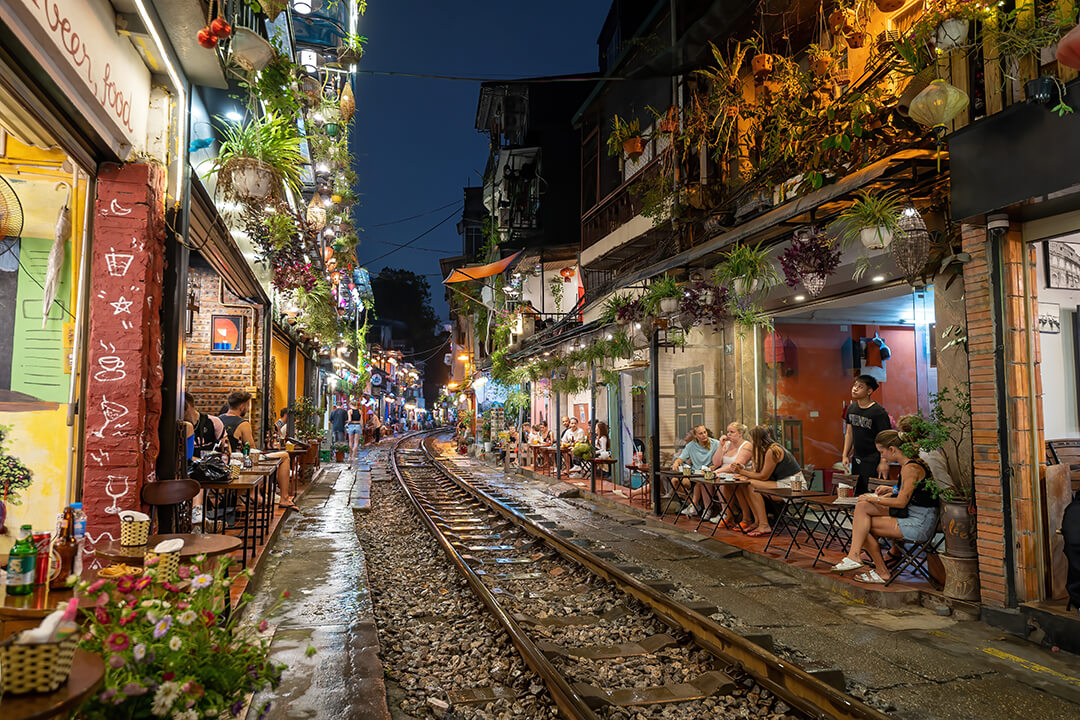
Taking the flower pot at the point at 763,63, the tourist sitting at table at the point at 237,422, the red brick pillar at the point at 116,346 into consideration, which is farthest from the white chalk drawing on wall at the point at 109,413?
the flower pot at the point at 763,63

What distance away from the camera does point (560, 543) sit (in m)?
9.09

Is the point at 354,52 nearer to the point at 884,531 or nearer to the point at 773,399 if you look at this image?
the point at 773,399

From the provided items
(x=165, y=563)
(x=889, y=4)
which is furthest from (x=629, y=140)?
(x=165, y=563)

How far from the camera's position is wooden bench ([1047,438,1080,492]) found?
19.5 ft

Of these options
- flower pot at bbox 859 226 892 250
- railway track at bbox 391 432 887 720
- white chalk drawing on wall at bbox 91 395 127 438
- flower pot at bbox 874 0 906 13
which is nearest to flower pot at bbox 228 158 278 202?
white chalk drawing on wall at bbox 91 395 127 438

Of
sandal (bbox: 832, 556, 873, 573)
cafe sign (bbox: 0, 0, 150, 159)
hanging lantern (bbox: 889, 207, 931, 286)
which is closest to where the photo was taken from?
cafe sign (bbox: 0, 0, 150, 159)

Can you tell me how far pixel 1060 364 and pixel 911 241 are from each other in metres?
1.97

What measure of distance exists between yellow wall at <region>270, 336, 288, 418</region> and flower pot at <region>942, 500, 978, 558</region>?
627 inches

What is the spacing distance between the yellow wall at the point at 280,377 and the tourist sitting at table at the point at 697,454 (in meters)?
11.5

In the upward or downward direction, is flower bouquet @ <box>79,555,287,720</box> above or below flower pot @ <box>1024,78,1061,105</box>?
below

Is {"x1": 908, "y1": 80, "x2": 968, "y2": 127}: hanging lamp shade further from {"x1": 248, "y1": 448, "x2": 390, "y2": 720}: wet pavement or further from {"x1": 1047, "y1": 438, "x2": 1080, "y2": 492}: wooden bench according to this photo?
{"x1": 248, "y1": 448, "x2": 390, "y2": 720}: wet pavement

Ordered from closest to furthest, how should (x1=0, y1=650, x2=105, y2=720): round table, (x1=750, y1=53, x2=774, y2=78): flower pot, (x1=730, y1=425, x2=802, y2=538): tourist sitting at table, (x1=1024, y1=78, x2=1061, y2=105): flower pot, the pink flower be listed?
1. (x1=0, y1=650, x2=105, y2=720): round table
2. the pink flower
3. (x1=1024, y1=78, x2=1061, y2=105): flower pot
4. (x1=730, y1=425, x2=802, y2=538): tourist sitting at table
5. (x1=750, y1=53, x2=774, y2=78): flower pot

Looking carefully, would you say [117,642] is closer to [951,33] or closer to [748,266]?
[951,33]

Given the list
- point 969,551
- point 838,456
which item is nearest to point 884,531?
point 969,551
